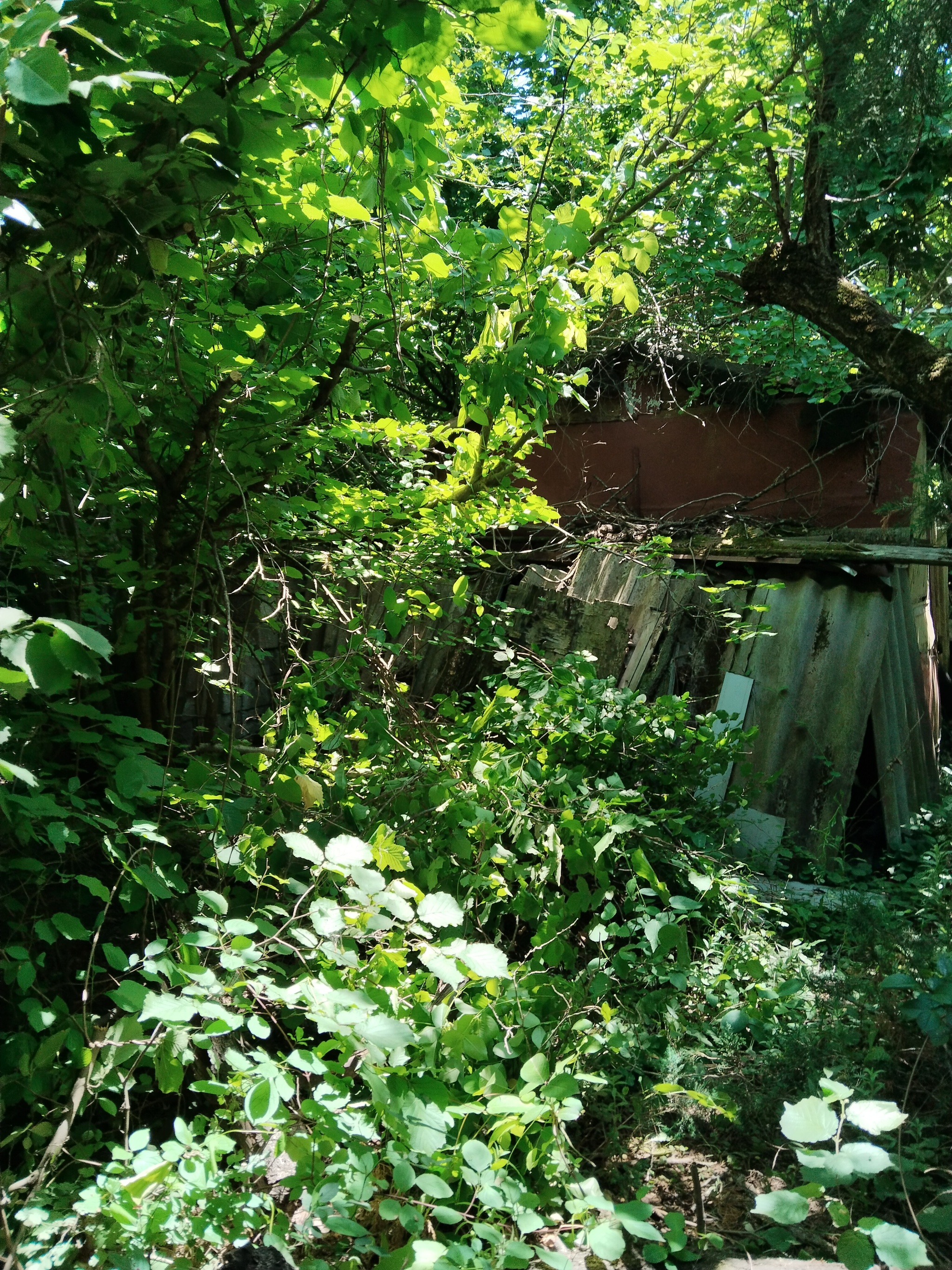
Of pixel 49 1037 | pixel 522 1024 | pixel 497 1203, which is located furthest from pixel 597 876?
pixel 49 1037

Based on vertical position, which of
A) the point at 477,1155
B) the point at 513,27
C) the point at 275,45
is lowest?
the point at 477,1155

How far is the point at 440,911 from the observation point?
1.92 metres

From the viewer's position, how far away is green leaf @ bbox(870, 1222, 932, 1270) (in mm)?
1318

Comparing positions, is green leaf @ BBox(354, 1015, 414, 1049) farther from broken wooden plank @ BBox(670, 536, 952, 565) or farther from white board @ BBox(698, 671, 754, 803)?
broken wooden plank @ BBox(670, 536, 952, 565)

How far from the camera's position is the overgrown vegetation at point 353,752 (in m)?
1.69

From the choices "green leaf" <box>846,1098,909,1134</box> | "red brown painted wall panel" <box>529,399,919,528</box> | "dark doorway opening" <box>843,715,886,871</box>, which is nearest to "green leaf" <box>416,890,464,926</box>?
"green leaf" <box>846,1098,909,1134</box>

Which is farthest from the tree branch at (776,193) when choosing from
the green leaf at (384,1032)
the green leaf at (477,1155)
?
the green leaf at (477,1155)

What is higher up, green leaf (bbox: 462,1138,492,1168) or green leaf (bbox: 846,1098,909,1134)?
green leaf (bbox: 846,1098,909,1134)

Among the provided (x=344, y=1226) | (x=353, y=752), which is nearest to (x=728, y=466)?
(x=353, y=752)

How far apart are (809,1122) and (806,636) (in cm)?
388

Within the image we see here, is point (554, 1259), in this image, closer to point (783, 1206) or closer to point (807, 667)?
point (783, 1206)

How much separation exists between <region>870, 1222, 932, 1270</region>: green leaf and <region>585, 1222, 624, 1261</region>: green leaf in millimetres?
403

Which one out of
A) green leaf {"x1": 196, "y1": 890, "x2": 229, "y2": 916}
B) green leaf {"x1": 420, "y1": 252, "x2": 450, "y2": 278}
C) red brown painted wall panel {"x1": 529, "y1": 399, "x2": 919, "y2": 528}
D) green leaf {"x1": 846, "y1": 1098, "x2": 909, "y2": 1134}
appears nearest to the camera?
green leaf {"x1": 846, "y1": 1098, "x2": 909, "y2": 1134}

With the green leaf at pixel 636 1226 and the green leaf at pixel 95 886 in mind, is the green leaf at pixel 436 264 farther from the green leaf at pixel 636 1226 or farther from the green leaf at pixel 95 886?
the green leaf at pixel 636 1226
